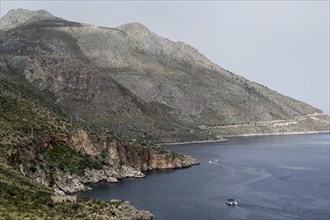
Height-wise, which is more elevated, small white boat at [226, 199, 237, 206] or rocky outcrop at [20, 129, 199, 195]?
rocky outcrop at [20, 129, 199, 195]

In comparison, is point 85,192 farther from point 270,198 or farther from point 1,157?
point 270,198

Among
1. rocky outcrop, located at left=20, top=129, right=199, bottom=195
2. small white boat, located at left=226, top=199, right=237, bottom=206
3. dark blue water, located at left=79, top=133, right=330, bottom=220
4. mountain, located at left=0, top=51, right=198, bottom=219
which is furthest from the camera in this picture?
small white boat, located at left=226, top=199, right=237, bottom=206

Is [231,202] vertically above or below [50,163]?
below

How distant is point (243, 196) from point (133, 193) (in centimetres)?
3736

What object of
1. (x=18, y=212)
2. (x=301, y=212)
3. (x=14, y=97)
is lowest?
(x=301, y=212)

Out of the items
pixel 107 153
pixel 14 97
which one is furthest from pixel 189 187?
pixel 14 97

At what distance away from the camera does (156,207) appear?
453 feet

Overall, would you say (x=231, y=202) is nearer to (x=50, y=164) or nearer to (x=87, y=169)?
(x=87, y=169)

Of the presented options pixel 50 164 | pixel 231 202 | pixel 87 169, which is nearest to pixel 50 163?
pixel 50 164

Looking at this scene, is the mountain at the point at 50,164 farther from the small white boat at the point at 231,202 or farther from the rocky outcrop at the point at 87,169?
the small white boat at the point at 231,202

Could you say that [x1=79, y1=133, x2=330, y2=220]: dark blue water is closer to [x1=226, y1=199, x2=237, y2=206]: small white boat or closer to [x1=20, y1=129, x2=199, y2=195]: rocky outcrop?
[x1=226, y1=199, x2=237, y2=206]: small white boat

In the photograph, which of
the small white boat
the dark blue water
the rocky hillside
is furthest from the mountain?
the small white boat

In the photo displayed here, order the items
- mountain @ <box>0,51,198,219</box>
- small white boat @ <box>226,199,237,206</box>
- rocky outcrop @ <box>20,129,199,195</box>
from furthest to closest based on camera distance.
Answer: small white boat @ <box>226,199,237,206</box>, rocky outcrop @ <box>20,129,199,195</box>, mountain @ <box>0,51,198,219</box>

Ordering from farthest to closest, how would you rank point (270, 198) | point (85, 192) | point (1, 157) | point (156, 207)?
point (270, 198)
point (85, 192)
point (156, 207)
point (1, 157)
